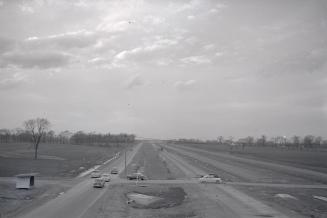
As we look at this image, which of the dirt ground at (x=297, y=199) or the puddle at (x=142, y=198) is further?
the puddle at (x=142, y=198)

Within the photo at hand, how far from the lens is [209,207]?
36000 mm

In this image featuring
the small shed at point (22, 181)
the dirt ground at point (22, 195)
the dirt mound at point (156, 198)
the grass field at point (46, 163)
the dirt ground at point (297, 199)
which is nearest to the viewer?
the dirt ground at point (22, 195)

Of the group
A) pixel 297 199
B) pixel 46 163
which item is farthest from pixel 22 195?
pixel 46 163

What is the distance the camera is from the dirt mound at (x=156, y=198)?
119ft

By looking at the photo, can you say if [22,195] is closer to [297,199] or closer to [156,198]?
[156,198]

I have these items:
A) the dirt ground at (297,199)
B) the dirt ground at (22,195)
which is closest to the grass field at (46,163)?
the dirt ground at (22,195)

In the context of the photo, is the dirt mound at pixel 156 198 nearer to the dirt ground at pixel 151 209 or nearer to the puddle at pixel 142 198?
the puddle at pixel 142 198

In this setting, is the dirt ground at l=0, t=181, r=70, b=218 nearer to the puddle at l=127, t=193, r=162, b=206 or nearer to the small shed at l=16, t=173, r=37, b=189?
the small shed at l=16, t=173, r=37, b=189

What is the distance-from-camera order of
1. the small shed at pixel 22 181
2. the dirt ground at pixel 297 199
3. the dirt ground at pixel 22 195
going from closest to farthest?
the dirt ground at pixel 22 195, the dirt ground at pixel 297 199, the small shed at pixel 22 181

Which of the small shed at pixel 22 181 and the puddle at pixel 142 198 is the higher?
the small shed at pixel 22 181

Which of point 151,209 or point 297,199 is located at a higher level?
point 151,209

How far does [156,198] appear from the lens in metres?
40.3

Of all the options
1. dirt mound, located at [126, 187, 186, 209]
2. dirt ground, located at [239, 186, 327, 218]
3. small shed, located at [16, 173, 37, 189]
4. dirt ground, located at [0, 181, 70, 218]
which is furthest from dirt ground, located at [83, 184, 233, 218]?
small shed, located at [16, 173, 37, 189]

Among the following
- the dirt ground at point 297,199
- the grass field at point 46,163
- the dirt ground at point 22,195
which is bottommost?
the dirt ground at point 297,199
